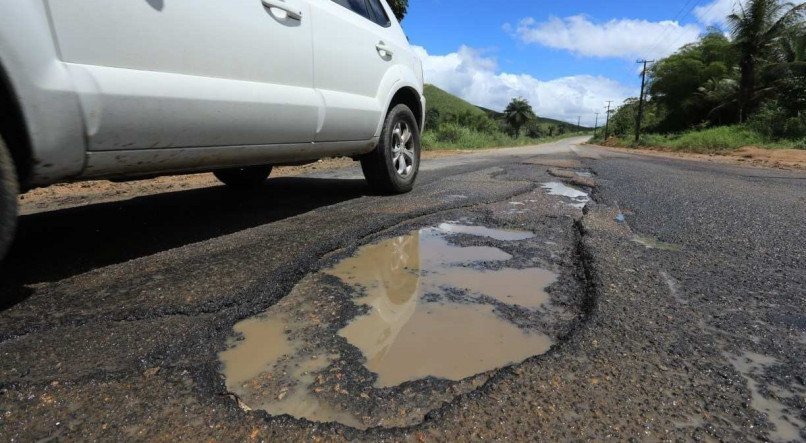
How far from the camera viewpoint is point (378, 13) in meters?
4.26

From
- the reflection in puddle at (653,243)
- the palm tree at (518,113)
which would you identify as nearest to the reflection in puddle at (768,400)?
the reflection in puddle at (653,243)

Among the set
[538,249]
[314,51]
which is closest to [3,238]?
[314,51]

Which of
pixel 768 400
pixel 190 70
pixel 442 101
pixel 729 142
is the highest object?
pixel 442 101

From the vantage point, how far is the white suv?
178 cm

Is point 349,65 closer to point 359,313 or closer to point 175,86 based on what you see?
point 175,86

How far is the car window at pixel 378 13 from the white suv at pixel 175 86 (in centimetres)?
36

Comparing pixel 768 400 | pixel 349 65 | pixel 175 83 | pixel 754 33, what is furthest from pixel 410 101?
pixel 754 33

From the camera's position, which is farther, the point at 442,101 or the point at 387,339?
the point at 442,101

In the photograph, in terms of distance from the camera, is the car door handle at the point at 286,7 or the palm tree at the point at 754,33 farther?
the palm tree at the point at 754,33

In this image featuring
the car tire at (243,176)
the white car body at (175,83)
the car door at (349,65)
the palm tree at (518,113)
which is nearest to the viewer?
the white car body at (175,83)

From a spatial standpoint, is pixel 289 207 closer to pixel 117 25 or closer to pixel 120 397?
pixel 117 25

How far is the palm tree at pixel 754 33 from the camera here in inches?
1028

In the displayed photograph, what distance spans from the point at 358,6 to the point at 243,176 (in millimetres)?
1968

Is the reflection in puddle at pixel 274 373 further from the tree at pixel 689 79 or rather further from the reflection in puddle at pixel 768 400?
the tree at pixel 689 79
